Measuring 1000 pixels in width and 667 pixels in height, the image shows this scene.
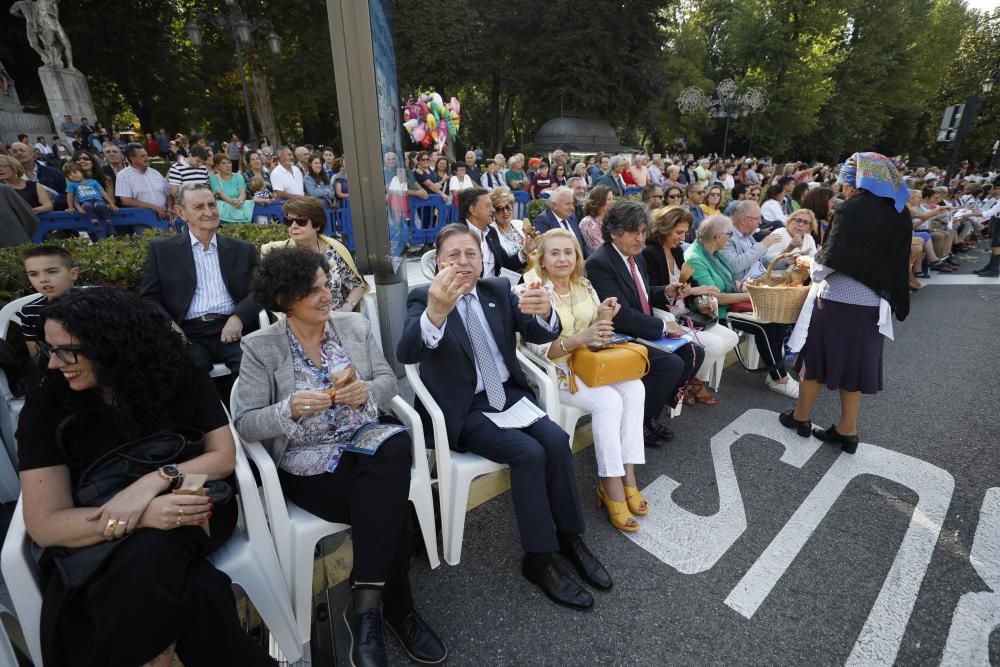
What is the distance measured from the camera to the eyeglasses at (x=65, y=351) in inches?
62.0

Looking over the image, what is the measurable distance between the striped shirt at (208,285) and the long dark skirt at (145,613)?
1965mm

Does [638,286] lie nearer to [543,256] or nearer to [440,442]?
[543,256]

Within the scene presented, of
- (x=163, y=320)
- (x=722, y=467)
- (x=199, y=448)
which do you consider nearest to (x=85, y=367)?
(x=163, y=320)

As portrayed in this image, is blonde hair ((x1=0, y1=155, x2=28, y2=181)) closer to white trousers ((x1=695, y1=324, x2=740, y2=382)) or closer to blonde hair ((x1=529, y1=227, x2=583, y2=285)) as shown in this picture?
blonde hair ((x1=529, y1=227, x2=583, y2=285))

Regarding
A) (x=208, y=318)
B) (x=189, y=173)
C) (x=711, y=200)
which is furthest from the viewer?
(x=711, y=200)

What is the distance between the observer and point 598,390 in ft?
9.32

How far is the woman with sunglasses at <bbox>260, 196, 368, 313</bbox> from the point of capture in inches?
129

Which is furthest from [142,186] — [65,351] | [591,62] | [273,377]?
[591,62]

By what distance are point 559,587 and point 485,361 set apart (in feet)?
3.71

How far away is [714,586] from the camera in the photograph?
2311 millimetres

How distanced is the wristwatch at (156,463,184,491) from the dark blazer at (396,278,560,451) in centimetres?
99

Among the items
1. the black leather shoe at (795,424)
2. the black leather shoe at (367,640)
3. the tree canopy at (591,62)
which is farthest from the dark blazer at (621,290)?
the tree canopy at (591,62)

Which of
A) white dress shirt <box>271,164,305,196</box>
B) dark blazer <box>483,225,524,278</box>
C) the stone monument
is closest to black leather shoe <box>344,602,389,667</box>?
dark blazer <box>483,225,524,278</box>

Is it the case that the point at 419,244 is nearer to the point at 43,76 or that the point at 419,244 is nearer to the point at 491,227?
the point at 491,227
